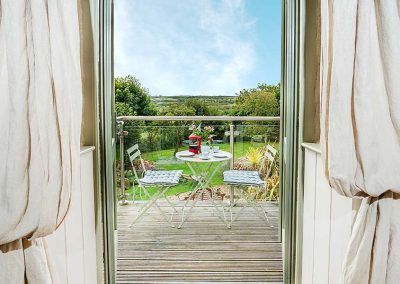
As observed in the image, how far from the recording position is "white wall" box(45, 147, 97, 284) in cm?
149

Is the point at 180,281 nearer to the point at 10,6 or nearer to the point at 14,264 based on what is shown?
the point at 14,264

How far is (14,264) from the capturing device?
103 cm

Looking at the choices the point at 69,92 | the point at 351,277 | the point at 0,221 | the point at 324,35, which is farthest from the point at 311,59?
the point at 0,221

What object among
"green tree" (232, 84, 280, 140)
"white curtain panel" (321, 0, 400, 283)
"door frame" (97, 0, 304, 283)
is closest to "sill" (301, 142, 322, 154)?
"door frame" (97, 0, 304, 283)

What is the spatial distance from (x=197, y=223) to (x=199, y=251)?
0.80 metres

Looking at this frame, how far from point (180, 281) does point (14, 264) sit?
1.83m

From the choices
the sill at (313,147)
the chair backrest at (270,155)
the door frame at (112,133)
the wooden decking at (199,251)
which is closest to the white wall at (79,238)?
the door frame at (112,133)

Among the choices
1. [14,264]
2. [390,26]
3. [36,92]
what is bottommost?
[14,264]

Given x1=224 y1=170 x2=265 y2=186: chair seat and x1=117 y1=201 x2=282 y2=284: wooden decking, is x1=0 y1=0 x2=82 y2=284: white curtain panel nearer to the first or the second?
x1=117 y1=201 x2=282 y2=284: wooden decking

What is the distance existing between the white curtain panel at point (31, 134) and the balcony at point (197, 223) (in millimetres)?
1810

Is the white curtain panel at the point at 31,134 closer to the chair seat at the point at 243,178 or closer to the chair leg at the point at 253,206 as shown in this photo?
the chair seat at the point at 243,178

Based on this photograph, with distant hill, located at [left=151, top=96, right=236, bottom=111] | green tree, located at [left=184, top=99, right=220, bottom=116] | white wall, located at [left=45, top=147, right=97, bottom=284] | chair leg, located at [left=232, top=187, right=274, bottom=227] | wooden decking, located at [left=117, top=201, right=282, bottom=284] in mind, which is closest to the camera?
white wall, located at [left=45, top=147, right=97, bottom=284]

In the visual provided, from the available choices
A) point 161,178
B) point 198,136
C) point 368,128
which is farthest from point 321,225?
point 198,136

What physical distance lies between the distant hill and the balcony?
4.26ft
